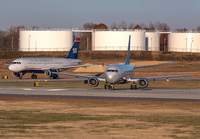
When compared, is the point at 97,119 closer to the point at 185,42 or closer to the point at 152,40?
the point at 152,40

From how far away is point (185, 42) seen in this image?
7589 inches

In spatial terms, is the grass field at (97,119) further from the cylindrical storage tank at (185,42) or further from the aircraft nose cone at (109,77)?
the cylindrical storage tank at (185,42)

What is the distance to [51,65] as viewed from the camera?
93.4 meters

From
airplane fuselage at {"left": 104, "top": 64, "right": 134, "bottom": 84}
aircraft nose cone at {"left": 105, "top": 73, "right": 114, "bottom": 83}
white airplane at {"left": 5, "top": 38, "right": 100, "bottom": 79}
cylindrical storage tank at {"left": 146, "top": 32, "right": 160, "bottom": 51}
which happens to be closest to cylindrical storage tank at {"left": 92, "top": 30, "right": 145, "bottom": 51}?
cylindrical storage tank at {"left": 146, "top": 32, "right": 160, "bottom": 51}

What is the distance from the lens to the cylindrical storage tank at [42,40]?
571ft

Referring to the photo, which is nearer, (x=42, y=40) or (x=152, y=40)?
(x=42, y=40)

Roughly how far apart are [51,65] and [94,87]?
31640 millimetres

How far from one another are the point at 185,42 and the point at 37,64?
11460cm

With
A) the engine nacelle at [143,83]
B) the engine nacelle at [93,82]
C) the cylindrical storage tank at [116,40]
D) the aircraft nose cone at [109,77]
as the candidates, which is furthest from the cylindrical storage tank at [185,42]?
the aircraft nose cone at [109,77]

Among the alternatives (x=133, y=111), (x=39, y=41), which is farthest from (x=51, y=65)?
(x=39, y=41)

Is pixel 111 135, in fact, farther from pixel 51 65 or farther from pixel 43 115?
pixel 51 65

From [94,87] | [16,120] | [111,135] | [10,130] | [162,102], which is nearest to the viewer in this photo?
[111,135]

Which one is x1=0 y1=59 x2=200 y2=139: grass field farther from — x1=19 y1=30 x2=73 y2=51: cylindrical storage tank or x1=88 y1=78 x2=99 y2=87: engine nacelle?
x1=19 y1=30 x2=73 y2=51: cylindrical storage tank

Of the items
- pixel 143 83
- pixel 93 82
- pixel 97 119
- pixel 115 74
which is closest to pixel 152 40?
pixel 93 82
